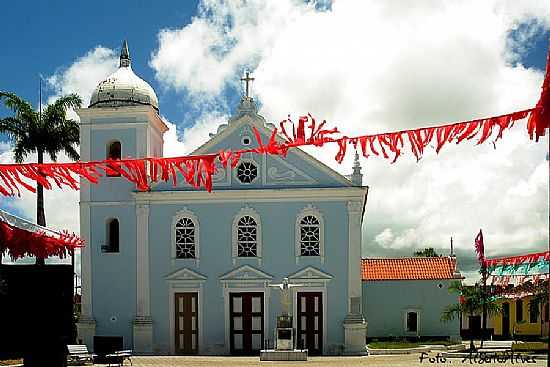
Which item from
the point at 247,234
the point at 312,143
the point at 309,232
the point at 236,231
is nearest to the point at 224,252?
the point at 236,231

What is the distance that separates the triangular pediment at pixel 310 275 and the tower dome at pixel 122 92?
7546 millimetres

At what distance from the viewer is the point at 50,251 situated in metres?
13.5

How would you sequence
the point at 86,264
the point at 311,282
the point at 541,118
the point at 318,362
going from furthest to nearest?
1. the point at 86,264
2. the point at 311,282
3. the point at 318,362
4. the point at 541,118

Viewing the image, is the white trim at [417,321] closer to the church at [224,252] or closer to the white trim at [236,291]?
the church at [224,252]

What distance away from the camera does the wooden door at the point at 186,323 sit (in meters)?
27.7

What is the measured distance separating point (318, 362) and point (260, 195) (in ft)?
20.6

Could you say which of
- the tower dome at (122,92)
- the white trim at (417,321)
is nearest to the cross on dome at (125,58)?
→ the tower dome at (122,92)

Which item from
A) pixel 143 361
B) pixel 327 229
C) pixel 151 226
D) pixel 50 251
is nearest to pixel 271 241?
pixel 327 229

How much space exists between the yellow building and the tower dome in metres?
19.6

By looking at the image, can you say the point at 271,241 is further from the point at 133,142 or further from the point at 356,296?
the point at 133,142

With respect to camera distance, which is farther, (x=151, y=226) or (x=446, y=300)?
(x=446, y=300)

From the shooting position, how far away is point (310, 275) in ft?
90.3

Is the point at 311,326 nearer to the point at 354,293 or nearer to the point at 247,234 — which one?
the point at 354,293

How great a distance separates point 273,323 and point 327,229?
343 centimetres
